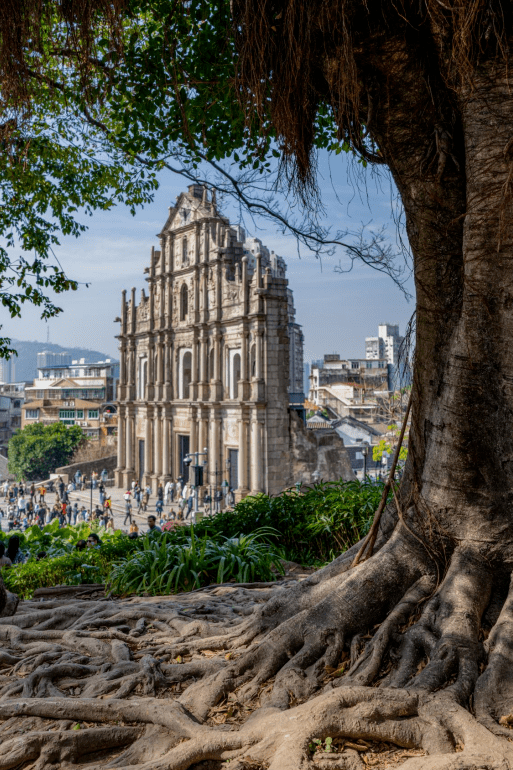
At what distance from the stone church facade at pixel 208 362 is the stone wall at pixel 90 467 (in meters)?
3.73

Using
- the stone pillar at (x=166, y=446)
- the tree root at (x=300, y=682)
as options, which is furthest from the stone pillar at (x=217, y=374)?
the tree root at (x=300, y=682)

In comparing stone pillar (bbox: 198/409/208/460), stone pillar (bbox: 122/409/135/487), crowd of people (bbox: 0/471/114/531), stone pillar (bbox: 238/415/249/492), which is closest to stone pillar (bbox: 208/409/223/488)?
stone pillar (bbox: 198/409/208/460)

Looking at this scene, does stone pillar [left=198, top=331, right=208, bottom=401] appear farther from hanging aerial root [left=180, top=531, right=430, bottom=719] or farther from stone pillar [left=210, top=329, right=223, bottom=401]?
hanging aerial root [left=180, top=531, right=430, bottom=719]

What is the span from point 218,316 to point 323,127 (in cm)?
2344

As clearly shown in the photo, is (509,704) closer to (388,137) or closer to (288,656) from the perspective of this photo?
(288,656)

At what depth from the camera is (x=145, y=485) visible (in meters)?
33.4

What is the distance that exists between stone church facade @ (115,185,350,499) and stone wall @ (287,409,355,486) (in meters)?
0.17

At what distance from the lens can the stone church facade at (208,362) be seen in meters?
25.8

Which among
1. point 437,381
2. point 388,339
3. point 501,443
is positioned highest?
point 388,339

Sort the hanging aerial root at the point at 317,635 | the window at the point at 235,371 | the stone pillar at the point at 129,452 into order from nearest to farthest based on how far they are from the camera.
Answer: the hanging aerial root at the point at 317,635 → the window at the point at 235,371 → the stone pillar at the point at 129,452

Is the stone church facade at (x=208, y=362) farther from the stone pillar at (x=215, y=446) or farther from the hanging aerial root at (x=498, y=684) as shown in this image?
the hanging aerial root at (x=498, y=684)

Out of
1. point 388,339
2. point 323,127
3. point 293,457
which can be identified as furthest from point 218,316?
point 388,339

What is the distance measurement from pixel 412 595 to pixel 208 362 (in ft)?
91.2

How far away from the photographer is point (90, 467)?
39.0 meters
